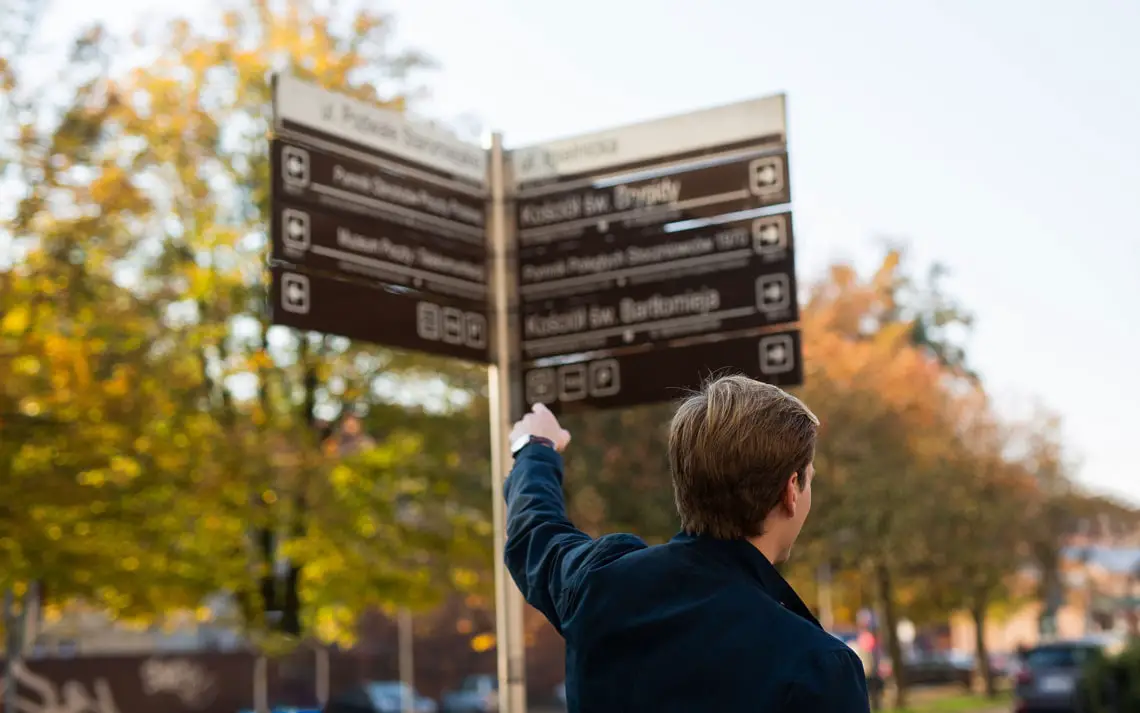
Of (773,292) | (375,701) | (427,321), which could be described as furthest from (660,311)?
(375,701)

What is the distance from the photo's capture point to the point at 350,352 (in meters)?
20.0

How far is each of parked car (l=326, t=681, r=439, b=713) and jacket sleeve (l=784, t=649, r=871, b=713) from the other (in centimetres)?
3574

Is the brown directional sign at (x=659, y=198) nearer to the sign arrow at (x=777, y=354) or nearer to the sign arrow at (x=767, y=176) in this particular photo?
the sign arrow at (x=767, y=176)

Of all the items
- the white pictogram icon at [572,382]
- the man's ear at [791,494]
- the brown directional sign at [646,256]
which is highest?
the brown directional sign at [646,256]

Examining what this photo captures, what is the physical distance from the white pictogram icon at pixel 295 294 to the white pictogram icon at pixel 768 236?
6.40 feet

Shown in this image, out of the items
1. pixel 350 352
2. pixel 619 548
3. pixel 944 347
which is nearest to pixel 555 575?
pixel 619 548

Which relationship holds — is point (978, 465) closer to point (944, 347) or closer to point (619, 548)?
point (944, 347)

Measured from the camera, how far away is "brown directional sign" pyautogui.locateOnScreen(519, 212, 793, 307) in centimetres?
599

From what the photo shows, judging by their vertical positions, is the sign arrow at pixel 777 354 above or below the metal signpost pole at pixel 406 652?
above

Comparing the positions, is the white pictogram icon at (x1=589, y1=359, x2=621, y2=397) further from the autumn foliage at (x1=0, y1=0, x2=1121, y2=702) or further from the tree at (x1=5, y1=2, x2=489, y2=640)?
the tree at (x1=5, y1=2, x2=489, y2=640)

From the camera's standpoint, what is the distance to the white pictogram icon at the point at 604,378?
20.4 feet

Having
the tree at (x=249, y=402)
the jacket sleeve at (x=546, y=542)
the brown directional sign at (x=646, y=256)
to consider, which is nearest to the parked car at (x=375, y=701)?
the tree at (x=249, y=402)

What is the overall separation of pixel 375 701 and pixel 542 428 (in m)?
38.9

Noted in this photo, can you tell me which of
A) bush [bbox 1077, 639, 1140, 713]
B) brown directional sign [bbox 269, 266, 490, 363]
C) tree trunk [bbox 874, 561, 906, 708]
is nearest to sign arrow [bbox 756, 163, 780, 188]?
brown directional sign [bbox 269, 266, 490, 363]
